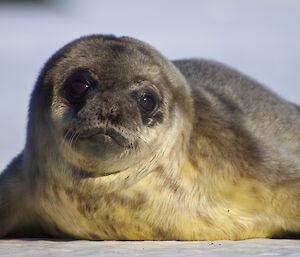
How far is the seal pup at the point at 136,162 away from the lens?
174 inches

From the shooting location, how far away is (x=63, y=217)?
485cm

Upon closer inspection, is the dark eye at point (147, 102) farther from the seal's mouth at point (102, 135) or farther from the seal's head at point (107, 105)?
the seal's mouth at point (102, 135)

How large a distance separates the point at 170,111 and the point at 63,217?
1.15 m

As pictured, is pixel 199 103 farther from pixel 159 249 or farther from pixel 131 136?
pixel 159 249

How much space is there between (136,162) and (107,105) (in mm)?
542

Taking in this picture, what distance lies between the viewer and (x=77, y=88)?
4477mm

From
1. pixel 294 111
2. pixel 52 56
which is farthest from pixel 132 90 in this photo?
pixel 294 111

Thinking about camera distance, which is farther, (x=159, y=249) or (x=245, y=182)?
(x=245, y=182)

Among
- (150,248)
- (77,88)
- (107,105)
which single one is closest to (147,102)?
(107,105)

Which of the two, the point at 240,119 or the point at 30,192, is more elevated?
the point at 240,119

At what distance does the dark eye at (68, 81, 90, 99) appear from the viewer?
175 inches

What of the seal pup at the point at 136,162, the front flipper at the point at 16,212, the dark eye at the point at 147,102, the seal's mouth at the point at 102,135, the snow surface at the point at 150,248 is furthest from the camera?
the front flipper at the point at 16,212

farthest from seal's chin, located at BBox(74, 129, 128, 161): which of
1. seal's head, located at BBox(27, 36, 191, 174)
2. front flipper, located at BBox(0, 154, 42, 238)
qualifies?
front flipper, located at BBox(0, 154, 42, 238)

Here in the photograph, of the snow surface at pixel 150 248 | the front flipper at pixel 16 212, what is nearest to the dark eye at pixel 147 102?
the snow surface at pixel 150 248
